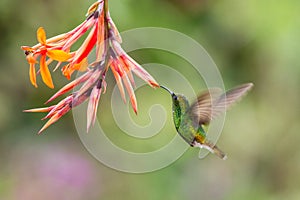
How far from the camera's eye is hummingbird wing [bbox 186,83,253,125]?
88 cm

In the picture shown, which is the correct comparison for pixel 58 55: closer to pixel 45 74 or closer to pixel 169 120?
pixel 45 74

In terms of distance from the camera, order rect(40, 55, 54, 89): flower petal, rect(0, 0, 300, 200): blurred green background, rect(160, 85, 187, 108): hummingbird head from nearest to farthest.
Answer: rect(40, 55, 54, 89): flower petal → rect(160, 85, 187, 108): hummingbird head → rect(0, 0, 300, 200): blurred green background

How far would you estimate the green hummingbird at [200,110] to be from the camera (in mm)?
849

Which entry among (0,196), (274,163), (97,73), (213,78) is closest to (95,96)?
(97,73)

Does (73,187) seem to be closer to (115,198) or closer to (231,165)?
(115,198)

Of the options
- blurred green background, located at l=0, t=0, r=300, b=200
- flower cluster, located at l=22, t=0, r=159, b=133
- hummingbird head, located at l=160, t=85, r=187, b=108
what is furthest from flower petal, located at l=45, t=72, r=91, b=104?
blurred green background, located at l=0, t=0, r=300, b=200

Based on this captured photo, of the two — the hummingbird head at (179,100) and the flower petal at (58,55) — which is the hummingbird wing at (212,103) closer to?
the hummingbird head at (179,100)

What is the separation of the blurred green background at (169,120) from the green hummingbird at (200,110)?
147 cm

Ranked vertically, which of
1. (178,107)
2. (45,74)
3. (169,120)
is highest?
(169,120)

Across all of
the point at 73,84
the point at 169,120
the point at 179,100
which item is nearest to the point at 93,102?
the point at 73,84

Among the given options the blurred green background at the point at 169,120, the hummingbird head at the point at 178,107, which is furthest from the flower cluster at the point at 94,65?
the blurred green background at the point at 169,120

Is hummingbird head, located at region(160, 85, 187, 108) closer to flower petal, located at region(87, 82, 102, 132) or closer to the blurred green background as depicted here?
flower petal, located at region(87, 82, 102, 132)

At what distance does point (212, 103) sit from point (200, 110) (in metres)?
0.03

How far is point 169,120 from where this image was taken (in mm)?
2430
